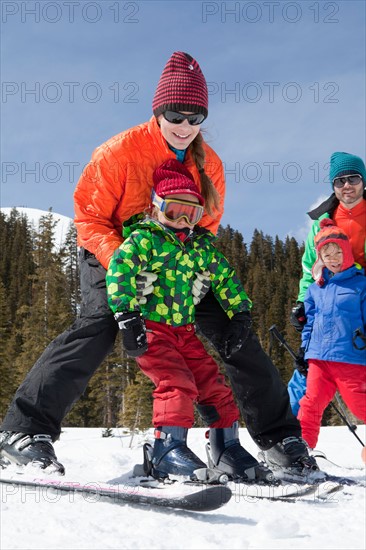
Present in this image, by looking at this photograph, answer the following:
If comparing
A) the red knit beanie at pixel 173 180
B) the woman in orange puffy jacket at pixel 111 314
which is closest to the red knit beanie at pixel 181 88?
the woman in orange puffy jacket at pixel 111 314

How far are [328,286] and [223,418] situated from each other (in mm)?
2051

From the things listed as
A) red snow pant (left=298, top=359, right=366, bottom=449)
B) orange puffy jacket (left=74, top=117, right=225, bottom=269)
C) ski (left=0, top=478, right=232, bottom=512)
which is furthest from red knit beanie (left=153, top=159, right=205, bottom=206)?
red snow pant (left=298, top=359, right=366, bottom=449)

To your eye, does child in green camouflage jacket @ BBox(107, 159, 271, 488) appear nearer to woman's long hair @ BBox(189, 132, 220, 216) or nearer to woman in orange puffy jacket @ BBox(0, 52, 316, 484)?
woman in orange puffy jacket @ BBox(0, 52, 316, 484)

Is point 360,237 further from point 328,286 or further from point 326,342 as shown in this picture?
point 326,342

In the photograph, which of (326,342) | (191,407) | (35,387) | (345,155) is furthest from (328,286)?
(35,387)

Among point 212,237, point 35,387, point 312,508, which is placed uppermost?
point 212,237

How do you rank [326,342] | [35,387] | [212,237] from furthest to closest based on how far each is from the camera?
[326,342], [212,237], [35,387]

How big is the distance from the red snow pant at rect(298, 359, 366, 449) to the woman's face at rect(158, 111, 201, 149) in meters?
2.15

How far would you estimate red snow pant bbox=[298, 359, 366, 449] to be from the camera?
159 inches

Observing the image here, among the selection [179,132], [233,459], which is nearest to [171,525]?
[233,459]

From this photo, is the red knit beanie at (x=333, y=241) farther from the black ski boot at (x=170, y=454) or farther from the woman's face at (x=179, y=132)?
the black ski boot at (x=170, y=454)

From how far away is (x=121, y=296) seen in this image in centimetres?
261

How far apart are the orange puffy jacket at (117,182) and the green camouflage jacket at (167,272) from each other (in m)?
0.16

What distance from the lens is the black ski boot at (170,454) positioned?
7.77 ft
